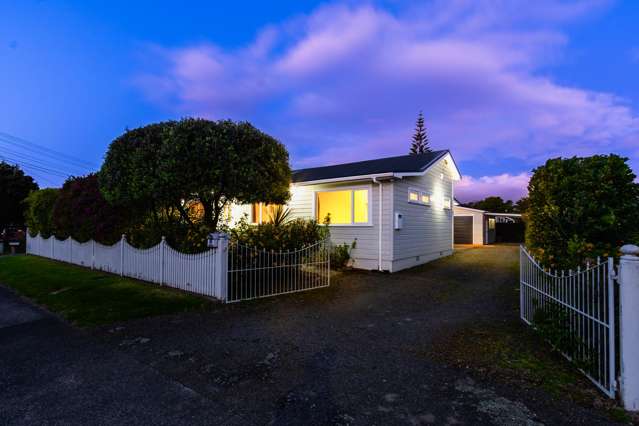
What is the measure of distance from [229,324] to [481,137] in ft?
66.3

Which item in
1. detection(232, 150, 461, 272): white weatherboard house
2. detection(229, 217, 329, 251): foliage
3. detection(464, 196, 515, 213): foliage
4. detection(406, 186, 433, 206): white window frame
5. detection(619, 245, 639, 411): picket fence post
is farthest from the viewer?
detection(464, 196, 515, 213): foliage

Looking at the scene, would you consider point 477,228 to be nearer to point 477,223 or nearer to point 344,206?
point 477,223

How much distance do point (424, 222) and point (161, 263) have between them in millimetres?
9664

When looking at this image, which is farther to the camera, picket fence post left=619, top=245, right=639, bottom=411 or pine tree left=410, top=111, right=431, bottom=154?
pine tree left=410, top=111, right=431, bottom=154

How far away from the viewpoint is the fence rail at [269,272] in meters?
7.00

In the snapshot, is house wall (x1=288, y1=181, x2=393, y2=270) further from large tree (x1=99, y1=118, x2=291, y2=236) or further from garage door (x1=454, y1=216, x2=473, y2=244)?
garage door (x1=454, y1=216, x2=473, y2=244)

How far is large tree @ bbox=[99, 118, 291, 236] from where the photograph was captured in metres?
7.48

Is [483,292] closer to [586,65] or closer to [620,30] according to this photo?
[620,30]

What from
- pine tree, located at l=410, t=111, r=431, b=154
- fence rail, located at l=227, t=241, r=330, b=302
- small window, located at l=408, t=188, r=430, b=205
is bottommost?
fence rail, located at l=227, t=241, r=330, b=302

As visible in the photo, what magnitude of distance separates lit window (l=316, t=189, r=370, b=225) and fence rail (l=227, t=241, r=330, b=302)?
2.82 metres

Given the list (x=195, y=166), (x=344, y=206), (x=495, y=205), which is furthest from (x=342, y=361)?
(x=495, y=205)

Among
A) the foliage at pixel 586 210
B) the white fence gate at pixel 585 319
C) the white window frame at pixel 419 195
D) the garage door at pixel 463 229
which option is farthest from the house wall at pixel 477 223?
the white fence gate at pixel 585 319

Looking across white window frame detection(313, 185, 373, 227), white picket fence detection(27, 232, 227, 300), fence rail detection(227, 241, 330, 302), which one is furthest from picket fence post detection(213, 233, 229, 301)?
white window frame detection(313, 185, 373, 227)

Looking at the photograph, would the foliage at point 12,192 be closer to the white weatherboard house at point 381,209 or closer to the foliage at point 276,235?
the white weatherboard house at point 381,209
